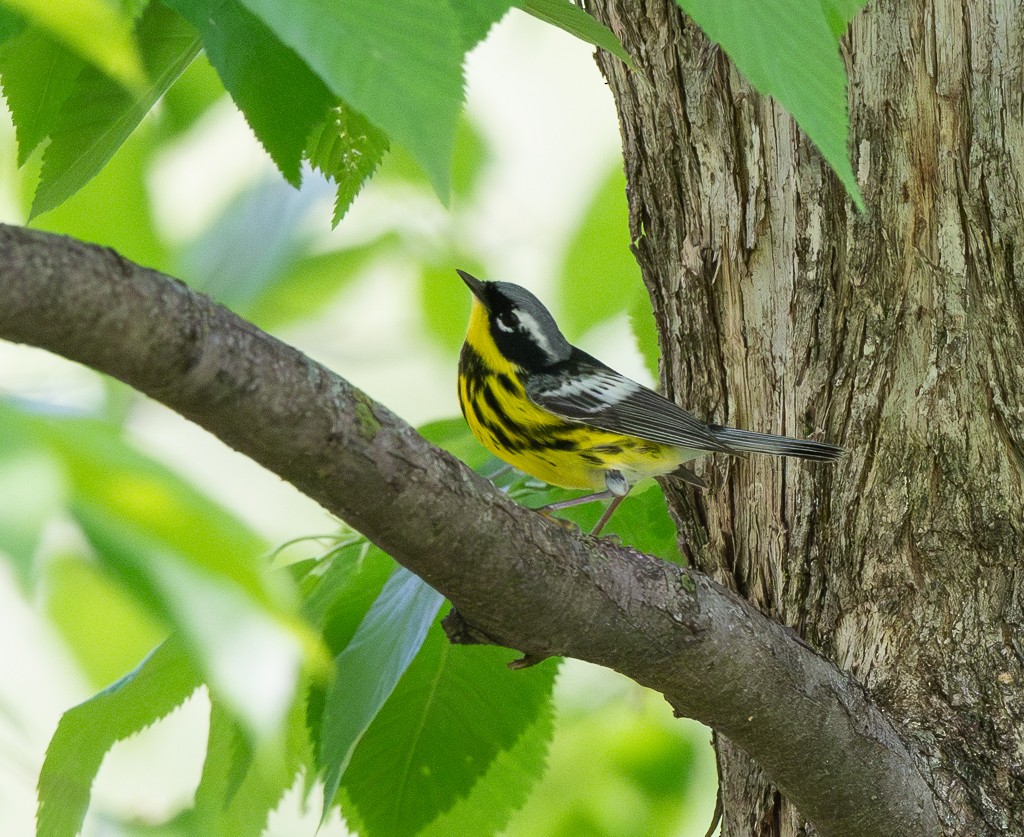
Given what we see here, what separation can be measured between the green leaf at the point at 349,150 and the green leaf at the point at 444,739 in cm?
90

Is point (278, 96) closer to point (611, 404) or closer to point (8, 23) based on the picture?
point (8, 23)

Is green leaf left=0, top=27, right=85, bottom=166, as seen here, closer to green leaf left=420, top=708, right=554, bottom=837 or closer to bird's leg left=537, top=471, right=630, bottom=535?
bird's leg left=537, top=471, right=630, bottom=535

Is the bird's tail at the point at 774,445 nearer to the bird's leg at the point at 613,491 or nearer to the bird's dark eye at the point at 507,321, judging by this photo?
the bird's leg at the point at 613,491

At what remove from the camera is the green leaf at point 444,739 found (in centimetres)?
193

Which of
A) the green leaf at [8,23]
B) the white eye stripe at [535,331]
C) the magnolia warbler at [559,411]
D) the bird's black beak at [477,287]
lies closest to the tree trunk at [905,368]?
the magnolia warbler at [559,411]

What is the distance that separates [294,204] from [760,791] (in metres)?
2.26

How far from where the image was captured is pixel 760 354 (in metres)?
2.18

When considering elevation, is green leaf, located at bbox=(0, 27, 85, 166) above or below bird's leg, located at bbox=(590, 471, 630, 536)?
below

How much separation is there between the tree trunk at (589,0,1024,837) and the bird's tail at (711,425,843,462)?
1.1 inches

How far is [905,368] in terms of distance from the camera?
2029 mm

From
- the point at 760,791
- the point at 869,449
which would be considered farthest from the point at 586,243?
the point at 760,791

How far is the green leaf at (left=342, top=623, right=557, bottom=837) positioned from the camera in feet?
6.32

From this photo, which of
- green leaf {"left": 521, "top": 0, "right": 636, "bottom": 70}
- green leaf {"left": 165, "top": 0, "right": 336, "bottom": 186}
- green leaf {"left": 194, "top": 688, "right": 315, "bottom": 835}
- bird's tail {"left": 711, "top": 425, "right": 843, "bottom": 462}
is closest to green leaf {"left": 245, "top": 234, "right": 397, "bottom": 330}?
bird's tail {"left": 711, "top": 425, "right": 843, "bottom": 462}

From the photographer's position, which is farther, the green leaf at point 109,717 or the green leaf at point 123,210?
the green leaf at point 123,210
